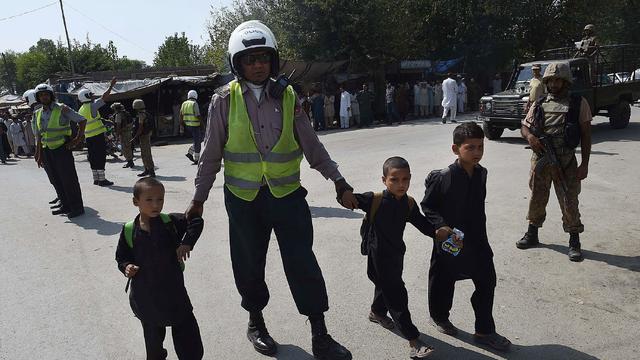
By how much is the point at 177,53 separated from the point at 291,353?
59.8 m

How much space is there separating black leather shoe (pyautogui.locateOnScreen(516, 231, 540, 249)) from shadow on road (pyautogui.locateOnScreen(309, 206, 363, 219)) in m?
1.99

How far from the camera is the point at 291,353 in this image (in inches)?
127

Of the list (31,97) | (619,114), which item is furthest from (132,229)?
(619,114)

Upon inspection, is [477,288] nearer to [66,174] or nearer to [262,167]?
[262,167]

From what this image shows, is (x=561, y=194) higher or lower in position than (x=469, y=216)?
lower

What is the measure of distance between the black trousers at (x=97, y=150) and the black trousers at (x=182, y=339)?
7116 mm

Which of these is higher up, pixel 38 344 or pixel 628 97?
pixel 628 97

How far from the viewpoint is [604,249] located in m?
4.71

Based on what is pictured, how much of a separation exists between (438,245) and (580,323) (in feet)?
3.95

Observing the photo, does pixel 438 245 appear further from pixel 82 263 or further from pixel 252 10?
pixel 252 10

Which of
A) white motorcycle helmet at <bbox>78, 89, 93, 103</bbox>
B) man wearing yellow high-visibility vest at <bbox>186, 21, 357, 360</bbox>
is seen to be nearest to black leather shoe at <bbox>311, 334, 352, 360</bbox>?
man wearing yellow high-visibility vest at <bbox>186, 21, 357, 360</bbox>

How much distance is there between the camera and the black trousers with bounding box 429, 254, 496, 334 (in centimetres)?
309

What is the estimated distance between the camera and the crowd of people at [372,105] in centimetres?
1877

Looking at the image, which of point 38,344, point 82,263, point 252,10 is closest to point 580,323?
point 38,344
